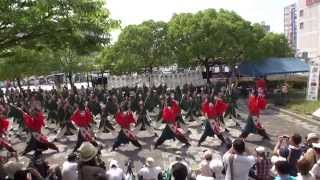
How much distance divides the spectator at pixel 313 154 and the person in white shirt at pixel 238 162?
2.59 ft

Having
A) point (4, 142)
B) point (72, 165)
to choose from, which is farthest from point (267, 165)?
point (4, 142)

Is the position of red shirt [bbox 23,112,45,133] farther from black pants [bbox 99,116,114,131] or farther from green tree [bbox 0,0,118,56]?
black pants [bbox 99,116,114,131]

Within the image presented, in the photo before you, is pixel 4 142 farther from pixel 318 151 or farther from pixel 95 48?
pixel 318 151

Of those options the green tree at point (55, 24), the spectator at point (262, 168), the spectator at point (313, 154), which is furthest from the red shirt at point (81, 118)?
the spectator at point (313, 154)

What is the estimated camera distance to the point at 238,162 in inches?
283

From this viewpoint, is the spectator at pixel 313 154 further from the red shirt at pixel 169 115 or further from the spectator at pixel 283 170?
the red shirt at pixel 169 115

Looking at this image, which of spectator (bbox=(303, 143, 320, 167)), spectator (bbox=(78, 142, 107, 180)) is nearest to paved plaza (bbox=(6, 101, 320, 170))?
spectator (bbox=(303, 143, 320, 167))

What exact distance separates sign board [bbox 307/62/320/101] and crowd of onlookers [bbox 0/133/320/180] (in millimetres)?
16888

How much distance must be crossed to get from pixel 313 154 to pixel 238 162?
1.02 metres

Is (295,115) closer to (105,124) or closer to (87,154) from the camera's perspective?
(105,124)

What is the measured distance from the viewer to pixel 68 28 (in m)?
11.8

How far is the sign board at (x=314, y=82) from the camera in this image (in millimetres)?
24969

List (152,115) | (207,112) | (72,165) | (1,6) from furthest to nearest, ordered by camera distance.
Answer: (152,115) → (207,112) → (1,6) → (72,165)

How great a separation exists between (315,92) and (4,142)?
643 inches
